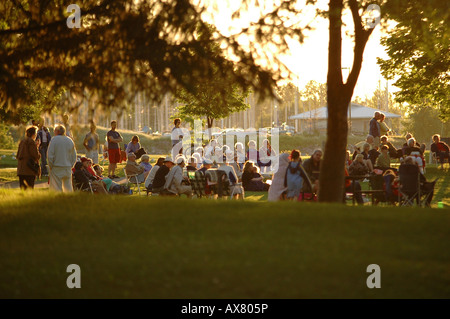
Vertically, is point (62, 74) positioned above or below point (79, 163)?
above

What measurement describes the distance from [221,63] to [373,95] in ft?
464

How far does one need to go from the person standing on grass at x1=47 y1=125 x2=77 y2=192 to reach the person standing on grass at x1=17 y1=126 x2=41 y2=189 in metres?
1.09

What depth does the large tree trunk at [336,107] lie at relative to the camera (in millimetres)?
12812

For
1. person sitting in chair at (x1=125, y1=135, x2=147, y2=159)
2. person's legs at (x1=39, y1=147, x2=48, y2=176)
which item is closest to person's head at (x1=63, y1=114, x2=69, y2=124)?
person's legs at (x1=39, y1=147, x2=48, y2=176)

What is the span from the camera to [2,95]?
11.8 m

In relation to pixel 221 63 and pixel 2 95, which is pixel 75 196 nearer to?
pixel 2 95

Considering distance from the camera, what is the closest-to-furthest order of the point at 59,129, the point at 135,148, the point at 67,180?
the point at 59,129 → the point at 67,180 → the point at 135,148

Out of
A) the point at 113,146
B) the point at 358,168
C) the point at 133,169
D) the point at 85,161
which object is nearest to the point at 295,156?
the point at 358,168

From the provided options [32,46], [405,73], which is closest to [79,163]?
[32,46]

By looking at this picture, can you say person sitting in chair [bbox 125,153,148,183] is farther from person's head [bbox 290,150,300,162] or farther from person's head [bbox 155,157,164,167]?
person's head [bbox 290,150,300,162]

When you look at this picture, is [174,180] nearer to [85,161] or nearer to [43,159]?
[85,161]

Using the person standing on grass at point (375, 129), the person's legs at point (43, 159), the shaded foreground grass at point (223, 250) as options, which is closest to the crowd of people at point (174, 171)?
the person standing on grass at point (375, 129)

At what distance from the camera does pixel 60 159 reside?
48.9 ft

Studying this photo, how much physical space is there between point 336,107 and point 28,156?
7238mm
